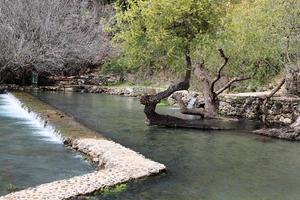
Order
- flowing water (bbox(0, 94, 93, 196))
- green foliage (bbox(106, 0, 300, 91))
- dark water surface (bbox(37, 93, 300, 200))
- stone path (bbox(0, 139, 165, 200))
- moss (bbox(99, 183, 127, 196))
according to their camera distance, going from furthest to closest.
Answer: green foliage (bbox(106, 0, 300, 91))
flowing water (bbox(0, 94, 93, 196))
dark water surface (bbox(37, 93, 300, 200))
moss (bbox(99, 183, 127, 196))
stone path (bbox(0, 139, 165, 200))

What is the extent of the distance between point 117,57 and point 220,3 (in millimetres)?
22000

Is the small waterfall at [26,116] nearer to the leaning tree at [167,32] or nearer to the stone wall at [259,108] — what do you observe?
the leaning tree at [167,32]

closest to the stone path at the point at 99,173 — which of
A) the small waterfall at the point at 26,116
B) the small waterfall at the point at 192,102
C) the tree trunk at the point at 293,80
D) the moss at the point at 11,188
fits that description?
the moss at the point at 11,188

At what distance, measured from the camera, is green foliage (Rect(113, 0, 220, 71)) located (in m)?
18.8

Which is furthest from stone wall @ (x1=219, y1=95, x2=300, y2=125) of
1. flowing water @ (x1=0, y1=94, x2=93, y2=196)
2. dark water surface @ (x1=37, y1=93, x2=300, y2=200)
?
flowing water @ (x1=0, y1=94, x2=93, y2=196)

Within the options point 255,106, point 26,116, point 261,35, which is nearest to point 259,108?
point 255,106

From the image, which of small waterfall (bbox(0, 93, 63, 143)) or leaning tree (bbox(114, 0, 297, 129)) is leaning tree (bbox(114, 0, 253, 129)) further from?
small waterfall (bbox(0, 93, 63, 143))

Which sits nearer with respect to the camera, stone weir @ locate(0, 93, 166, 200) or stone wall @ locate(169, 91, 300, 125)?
stone weir @ locate(0, 93, 166, 200)

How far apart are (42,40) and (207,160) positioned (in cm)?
2305

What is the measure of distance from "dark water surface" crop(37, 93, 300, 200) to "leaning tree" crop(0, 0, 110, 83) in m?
10.4

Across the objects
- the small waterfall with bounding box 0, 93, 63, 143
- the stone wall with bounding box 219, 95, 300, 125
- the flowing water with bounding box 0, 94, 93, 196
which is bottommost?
the flowing water with bounding box 0, 94, 93, 196

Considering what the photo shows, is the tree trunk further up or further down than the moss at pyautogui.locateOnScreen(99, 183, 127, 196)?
further up

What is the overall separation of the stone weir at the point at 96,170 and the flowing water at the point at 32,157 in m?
0.36

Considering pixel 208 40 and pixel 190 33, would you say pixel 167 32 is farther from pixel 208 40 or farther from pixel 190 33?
pixel 208 40
